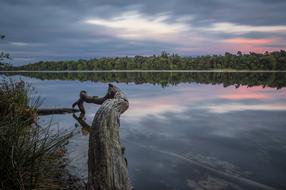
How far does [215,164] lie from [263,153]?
2.27 meters

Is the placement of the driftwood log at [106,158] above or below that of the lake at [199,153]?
above

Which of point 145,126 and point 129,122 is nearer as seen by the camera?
point 145,126

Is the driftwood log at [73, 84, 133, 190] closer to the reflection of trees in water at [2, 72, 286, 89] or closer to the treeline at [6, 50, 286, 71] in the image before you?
the reflection of trees in water at [2, 72, 286, 89]

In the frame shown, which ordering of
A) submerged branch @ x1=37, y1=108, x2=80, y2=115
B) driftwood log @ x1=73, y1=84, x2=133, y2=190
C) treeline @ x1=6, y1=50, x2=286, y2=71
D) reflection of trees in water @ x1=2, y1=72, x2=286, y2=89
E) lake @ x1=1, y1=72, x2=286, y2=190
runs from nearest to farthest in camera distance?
driftwood log @ x1=73, y1=84, x2=133, y2=190, lake @ x1=1, y1=72, x2=286, y2=190, submerged branch @ x1=37, y1=108, x2=80, y2=115, reflection of trees in water @ x1=2, y1=72, x2=286, y2=89, treeline @ x1=6, y1=50, x2=286, y2=71

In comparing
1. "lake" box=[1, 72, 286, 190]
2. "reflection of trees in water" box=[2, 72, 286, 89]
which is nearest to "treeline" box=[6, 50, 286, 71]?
"reflection of trees in water" box=[2, 72, 286, 89]

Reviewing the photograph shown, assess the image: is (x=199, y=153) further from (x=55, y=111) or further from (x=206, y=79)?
(x=206, y=79)

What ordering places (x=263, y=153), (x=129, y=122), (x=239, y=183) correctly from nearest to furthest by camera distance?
(x=239, y=183)
(x=263, y=153)
(x=129, y=122)

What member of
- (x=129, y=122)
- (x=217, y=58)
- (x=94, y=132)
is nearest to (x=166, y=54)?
(x=217, y=58)

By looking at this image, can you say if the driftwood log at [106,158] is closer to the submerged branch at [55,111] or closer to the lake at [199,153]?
the lake at [199,153]

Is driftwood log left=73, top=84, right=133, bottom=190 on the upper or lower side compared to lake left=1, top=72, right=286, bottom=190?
upper

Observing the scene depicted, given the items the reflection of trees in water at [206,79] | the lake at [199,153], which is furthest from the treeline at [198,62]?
the lake at [199,153]

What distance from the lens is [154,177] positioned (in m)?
8.31

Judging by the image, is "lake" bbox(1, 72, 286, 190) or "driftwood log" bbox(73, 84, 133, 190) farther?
"lake" bbox(1, 72, 286, 190)

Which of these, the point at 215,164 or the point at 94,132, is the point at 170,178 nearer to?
the point at 215,164
